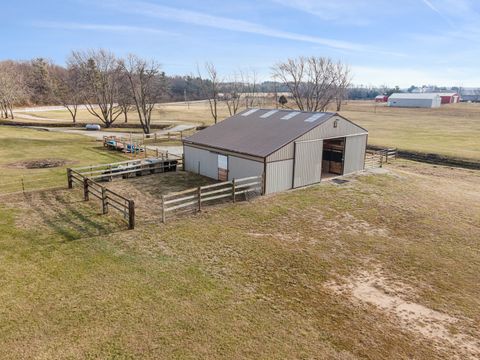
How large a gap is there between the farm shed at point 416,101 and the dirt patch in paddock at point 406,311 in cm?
12433

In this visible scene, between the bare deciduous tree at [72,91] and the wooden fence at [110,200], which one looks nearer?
the wooden fence at [110,200]

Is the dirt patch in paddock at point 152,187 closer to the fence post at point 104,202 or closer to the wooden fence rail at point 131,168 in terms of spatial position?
the wooden fence rail at point 131,168

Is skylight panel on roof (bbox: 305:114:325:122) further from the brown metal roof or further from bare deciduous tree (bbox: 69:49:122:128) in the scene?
bare deciduous tree (bbox: 69:49:122:128)

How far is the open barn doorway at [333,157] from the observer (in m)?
→ 24.2

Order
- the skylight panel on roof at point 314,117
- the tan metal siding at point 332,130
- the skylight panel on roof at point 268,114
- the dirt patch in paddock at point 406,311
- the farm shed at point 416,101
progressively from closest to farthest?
1. the dirt patch in paddock at point 406,311
2. the tan metal siding at point 332,130
3. the skylight panel on roof at point 314,117
4. the skylight panel on roof at point 268,114
5. the farm shed at point 416,101

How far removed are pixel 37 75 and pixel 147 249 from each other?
103 meters

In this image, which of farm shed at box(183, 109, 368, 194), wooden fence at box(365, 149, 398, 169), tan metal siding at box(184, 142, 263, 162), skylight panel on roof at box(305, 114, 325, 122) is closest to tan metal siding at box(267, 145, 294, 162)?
farm shed at box(183, 109, 368, 194)

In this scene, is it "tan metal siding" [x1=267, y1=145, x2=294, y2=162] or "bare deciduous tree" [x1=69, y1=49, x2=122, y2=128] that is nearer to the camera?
"tan metal siding" [x1=267, y1=145, x2=294, y2=162]

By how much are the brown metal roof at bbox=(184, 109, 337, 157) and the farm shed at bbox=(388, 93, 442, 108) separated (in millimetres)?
111177

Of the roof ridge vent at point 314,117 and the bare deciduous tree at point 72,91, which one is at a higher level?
the bare deciduous tree at point 72,91

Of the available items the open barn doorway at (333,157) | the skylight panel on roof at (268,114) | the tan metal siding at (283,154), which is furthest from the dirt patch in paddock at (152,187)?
the open barn doorway at (333,157)

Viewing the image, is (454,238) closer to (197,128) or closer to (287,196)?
(287,196)

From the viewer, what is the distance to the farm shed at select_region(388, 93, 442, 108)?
11762 centimetres

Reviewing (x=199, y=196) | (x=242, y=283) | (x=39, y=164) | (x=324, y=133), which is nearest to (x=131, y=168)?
(x=39, y=164)
